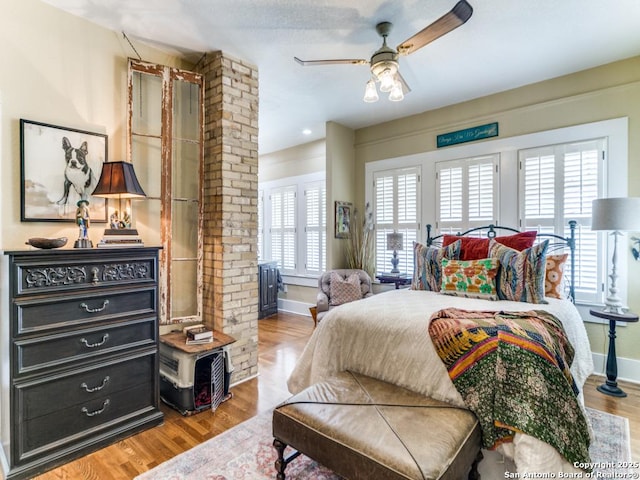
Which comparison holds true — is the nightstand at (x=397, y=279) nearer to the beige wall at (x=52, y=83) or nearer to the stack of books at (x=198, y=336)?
the stack of books at (x=198, y=336)

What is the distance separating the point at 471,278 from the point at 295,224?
12.0ft

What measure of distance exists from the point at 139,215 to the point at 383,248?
126 inches

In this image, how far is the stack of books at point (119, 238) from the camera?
7.39 feet

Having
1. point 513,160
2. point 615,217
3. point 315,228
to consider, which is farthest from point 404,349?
point 315,228

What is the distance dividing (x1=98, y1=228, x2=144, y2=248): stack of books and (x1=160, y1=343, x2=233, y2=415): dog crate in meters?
0.86

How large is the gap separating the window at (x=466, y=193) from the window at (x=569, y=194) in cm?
32

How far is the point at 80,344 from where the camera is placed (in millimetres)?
2008

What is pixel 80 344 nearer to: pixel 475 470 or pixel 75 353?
pixel 75 353

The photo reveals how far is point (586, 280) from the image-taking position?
3195 millimetres

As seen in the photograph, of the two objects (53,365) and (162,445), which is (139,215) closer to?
(53,365)

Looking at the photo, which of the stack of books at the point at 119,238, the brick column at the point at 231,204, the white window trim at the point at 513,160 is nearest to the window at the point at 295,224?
the white window trim at the point at 513,160

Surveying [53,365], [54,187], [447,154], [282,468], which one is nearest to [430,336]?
[282,468]

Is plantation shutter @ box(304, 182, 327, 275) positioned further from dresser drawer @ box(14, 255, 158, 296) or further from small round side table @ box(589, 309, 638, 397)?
small round side table @ box(589, 309, 638, 397)

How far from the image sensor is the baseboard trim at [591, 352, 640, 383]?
2967 millimetres
